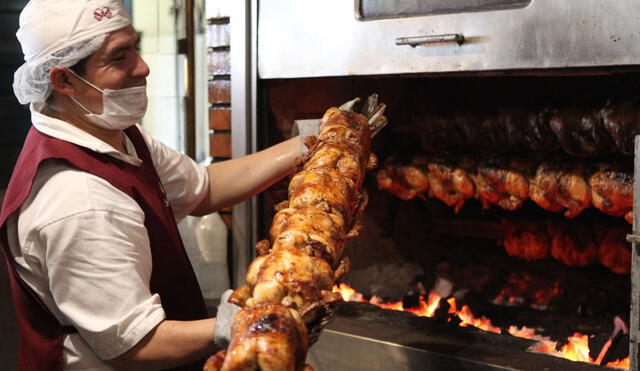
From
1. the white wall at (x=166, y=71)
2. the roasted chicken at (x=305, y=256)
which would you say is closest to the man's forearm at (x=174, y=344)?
the roasted chicken at (x=305, y=256)

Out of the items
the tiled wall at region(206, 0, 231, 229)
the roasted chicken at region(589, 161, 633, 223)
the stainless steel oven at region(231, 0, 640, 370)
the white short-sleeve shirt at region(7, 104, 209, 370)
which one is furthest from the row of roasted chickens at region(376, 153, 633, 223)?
the white short-sleeve shirt at region(7, 104, 209, 370)

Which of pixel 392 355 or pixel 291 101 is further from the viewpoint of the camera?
pixel 291 101

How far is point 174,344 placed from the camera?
184cm

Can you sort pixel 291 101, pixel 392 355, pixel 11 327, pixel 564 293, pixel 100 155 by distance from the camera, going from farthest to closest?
1. pixel 11 327
2. pixel 564 293
3. pixel 291 101
4. pixel 392 355
5. pixel 100 155

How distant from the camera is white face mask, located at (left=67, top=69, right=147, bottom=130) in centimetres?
210

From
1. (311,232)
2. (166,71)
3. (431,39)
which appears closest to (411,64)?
(431,39)

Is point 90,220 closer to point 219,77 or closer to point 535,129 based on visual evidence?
point 219,77

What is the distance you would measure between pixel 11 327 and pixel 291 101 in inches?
77.1

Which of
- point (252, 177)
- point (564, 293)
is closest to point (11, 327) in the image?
point (252, 177)

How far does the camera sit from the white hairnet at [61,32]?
2.04 meters

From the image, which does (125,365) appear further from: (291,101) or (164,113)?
(164,113)

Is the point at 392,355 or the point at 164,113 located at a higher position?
the point at 164,113

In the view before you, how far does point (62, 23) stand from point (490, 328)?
1891 millimetres

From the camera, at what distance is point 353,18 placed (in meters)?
2.50
